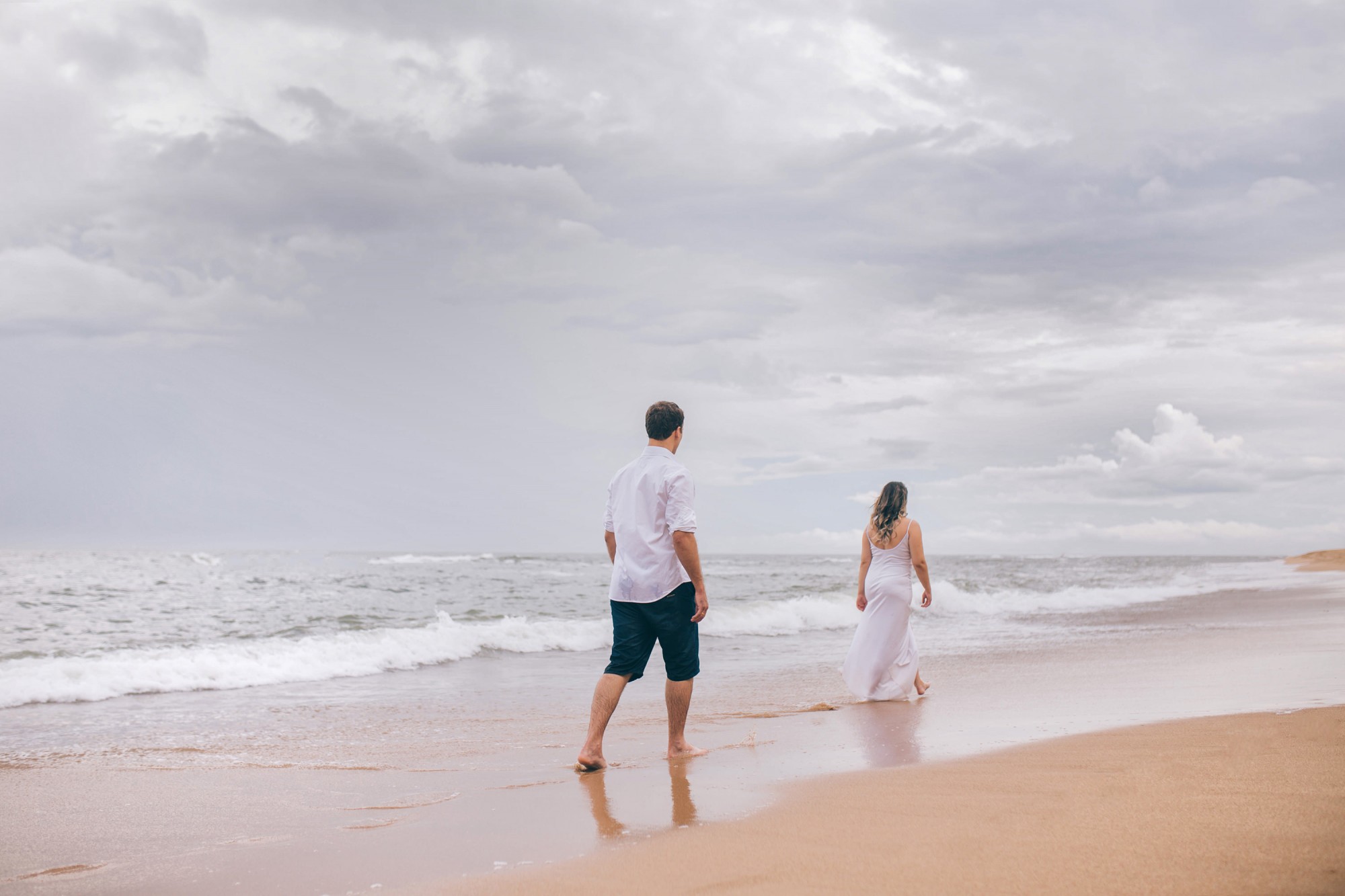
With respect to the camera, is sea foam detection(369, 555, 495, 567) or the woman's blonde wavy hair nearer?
the woman's blonde wavy hair

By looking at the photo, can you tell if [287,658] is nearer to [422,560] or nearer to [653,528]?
[653,528]

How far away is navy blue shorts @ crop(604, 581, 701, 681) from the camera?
512 centimetres

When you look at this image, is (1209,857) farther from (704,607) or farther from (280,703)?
(280,703)

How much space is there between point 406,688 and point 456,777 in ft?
16.1

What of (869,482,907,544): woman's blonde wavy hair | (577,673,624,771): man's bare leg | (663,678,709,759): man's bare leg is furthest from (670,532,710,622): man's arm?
(869,482,907,544): woman's blonde wavy hair

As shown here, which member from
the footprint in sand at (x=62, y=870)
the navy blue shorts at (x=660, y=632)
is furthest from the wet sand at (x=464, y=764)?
the navy blue shorts at (x=660, y=632)

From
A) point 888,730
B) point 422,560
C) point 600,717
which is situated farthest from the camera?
point 422,560

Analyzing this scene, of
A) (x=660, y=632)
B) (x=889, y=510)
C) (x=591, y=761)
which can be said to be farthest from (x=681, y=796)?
(x=889, y=510)

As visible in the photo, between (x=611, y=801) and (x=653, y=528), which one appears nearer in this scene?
(x=611, y=801)

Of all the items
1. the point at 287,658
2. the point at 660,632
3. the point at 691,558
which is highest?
the point at 691,558

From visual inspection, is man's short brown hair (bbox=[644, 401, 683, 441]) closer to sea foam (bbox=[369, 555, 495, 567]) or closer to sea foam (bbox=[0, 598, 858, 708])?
sea foam (bbox=[0, 598, 858, 708])

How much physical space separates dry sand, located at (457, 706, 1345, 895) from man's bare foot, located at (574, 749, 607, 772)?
1274 millimetres

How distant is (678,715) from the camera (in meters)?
5.20

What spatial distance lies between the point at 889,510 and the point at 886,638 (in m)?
1.17
